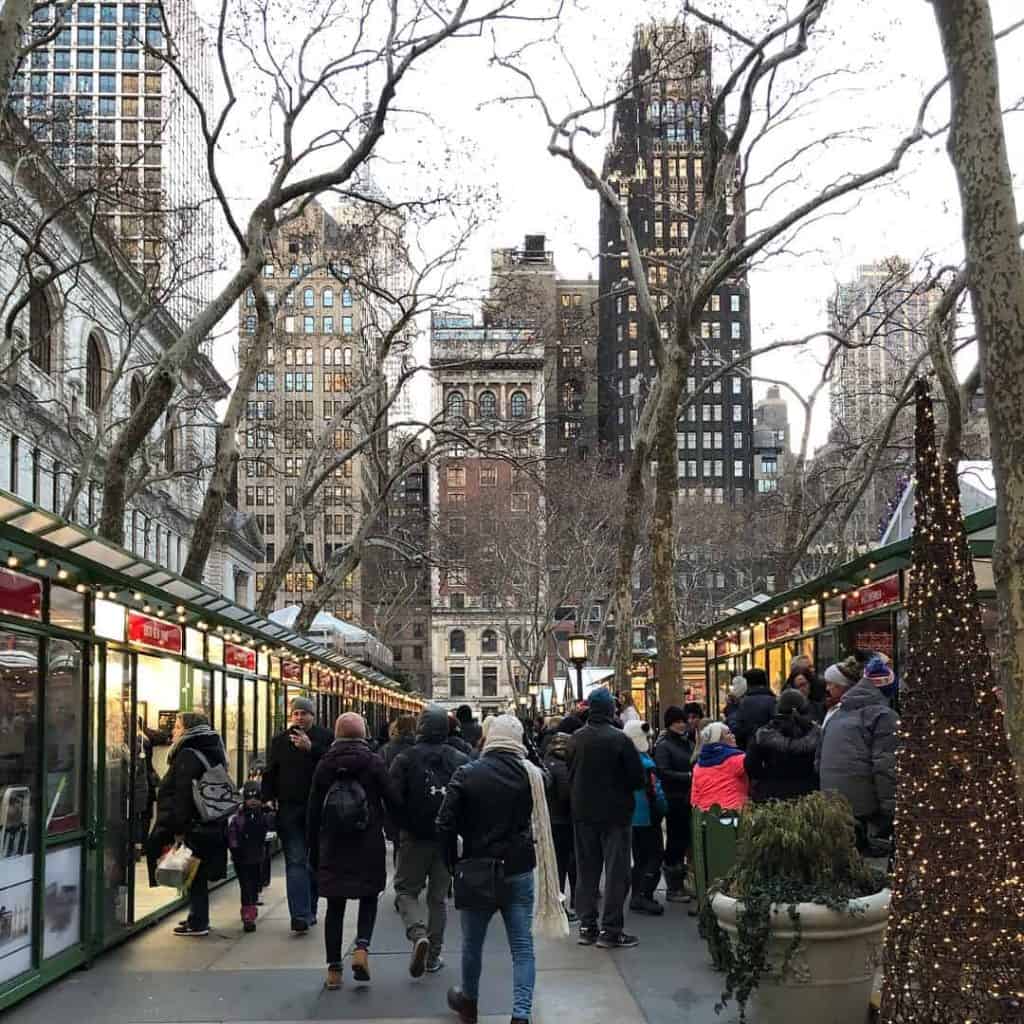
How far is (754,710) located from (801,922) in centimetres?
525

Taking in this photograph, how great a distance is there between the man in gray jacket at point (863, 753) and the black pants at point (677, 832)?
3028mm

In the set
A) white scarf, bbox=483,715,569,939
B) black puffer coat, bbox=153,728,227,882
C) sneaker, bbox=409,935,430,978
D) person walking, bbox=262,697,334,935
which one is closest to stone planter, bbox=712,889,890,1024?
white scarf, bbox=483,715,569,939

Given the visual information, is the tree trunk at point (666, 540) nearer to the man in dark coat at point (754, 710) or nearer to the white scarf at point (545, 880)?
the man in dark coat at point (754, 710)

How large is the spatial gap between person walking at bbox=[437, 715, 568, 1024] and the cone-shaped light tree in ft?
7.43

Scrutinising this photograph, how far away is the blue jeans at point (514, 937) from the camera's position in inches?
294

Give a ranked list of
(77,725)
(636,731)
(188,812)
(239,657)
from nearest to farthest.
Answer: (77,725), (188,812), (636,731), (239,657)

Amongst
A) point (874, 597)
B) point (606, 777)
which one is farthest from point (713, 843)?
point (874, 597)

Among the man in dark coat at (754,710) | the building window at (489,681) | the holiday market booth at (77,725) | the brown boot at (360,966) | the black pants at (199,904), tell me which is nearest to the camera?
the holiday market booth at (77,725)

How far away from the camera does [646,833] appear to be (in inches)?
456

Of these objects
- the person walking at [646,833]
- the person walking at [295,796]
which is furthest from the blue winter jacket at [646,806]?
the person walking at [295,796]

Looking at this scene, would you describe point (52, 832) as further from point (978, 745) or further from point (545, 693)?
point (545, 693)

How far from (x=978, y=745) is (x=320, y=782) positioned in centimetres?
461

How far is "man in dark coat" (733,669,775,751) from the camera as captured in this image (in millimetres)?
11852

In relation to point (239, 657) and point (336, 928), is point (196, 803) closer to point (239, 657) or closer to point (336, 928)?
point (336, 928)
